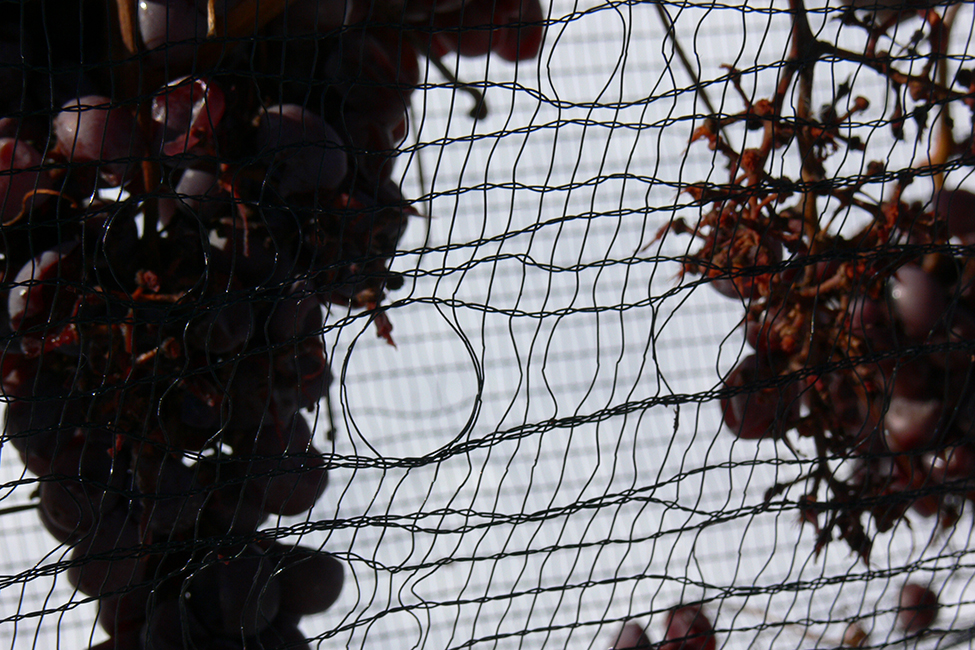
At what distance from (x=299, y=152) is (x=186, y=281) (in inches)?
3.2

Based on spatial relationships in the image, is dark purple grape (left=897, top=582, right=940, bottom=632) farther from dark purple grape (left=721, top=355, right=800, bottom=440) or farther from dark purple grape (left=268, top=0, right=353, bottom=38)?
dark purple grape (left=268, top=0, right=353, bottom=38)

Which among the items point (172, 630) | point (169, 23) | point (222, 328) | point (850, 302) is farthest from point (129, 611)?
point (850, 302)

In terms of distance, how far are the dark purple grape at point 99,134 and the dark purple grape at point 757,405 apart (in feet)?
1.04

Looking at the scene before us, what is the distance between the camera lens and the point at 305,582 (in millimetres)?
455

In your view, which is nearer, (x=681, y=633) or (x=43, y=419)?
(x=43, y=419)

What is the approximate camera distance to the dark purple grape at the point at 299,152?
1.35ft

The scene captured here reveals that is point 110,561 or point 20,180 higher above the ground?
point 20,180

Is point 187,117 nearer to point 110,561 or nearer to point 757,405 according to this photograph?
point 110,561

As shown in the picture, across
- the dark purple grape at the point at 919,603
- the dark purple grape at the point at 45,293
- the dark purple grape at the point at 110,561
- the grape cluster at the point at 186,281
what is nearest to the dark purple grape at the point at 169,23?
the grape cluster at the point at 186,281

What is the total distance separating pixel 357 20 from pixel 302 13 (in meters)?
0.03

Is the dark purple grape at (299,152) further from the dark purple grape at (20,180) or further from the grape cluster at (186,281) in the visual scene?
the dark purple grape at (20,180)

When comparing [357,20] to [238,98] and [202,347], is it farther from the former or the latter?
[202,347]

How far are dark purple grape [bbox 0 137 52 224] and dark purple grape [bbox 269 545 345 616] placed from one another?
0.21m

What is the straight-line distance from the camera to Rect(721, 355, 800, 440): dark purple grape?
0.46 metres
